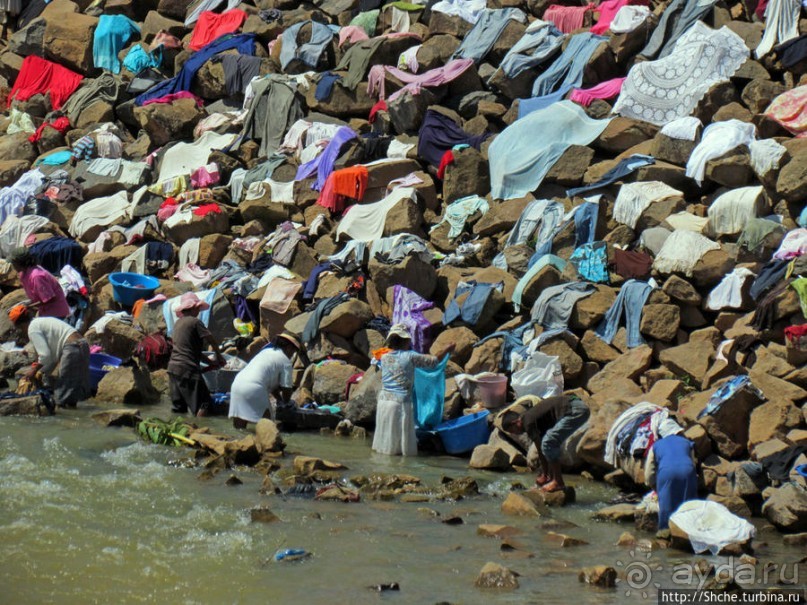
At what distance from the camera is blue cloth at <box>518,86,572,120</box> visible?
50.8 feet

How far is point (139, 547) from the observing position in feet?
24.0

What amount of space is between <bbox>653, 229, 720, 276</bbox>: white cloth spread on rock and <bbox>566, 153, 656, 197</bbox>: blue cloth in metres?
1.46

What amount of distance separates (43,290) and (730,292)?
6755 mm

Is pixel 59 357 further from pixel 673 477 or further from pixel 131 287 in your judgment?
pixel 673 477

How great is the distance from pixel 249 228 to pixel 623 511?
8806mm

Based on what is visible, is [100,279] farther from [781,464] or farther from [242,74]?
[781,464]

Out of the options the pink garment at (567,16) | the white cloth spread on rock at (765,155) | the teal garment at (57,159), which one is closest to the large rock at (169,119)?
the teal garment at (57,159)

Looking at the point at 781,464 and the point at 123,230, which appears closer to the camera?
the point at 781,464

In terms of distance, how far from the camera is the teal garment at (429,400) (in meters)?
10.9

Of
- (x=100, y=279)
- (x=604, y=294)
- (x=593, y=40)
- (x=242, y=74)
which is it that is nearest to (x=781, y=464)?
(x=604, y=294)

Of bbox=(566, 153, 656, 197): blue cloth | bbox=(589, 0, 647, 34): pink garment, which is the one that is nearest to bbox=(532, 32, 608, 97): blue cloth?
bbox=(589, 0, 647, 34): pink garment

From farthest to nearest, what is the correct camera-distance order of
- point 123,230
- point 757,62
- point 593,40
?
point 123,230
point 593,40
point 757,62

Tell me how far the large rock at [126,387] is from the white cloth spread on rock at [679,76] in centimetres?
679

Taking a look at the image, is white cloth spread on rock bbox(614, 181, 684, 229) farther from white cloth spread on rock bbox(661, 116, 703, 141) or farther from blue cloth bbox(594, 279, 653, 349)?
blue cloth bbox(594, 279, 653, 349)
